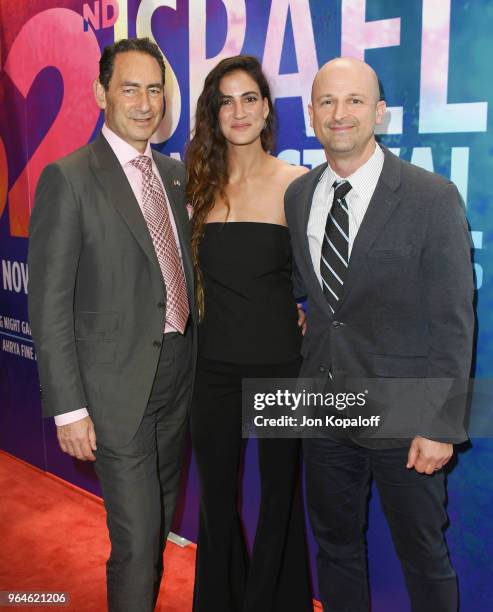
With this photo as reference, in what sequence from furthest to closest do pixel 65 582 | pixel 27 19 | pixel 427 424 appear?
pixel 27 19, pixel 65 582, pixel 427 424

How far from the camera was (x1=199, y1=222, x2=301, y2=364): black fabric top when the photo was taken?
2.43 m

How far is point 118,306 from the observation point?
2270 mm

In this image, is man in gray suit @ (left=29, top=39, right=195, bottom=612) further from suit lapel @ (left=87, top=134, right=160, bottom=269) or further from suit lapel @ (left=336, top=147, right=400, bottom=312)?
suit lapel @ (left=336, top=147, right=400, bottom=312)

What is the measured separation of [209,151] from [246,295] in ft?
1.96

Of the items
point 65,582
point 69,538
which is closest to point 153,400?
point 65,582

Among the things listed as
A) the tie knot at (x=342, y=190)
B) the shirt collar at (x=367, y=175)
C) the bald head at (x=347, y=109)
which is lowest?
the tie knot at (x=342, y=190)

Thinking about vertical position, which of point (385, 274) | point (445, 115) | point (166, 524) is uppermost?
point (445, 115)

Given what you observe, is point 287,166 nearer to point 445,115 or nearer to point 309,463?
point 445,115

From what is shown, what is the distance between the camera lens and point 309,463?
2.40 m

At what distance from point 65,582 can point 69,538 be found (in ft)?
1.51

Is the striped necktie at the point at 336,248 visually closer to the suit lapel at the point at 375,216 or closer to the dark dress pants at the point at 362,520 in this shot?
the suit lapel at the point at 375,216

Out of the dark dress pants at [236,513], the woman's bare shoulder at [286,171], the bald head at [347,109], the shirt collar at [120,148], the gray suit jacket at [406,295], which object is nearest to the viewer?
the gray suit jacket at [406,295]

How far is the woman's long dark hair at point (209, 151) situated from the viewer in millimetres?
2510
